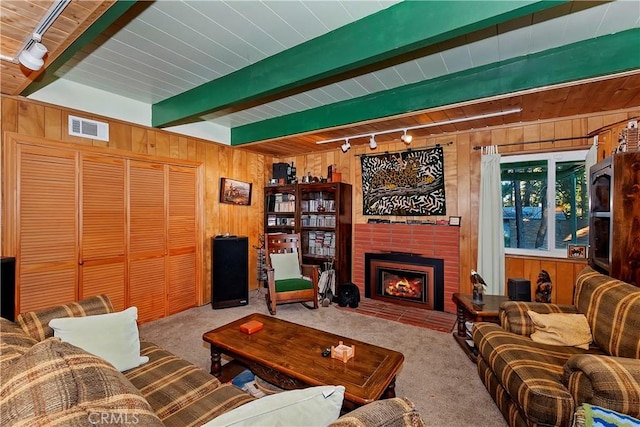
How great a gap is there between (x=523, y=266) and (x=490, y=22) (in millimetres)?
3164

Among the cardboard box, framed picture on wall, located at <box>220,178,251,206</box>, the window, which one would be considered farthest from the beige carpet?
the window

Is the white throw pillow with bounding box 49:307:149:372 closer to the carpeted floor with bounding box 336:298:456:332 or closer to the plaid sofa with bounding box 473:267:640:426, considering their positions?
the plaid sofa with bounding box 473:267:640:426

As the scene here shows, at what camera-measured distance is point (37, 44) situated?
5.32ft

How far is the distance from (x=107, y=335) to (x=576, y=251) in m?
4.52

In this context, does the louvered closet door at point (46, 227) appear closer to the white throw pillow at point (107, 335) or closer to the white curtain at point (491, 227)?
the white throw pillow at point (107, 335)

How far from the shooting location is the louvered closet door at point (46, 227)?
2.64 meters

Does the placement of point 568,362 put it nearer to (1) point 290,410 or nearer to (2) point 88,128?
(1) point 290,410

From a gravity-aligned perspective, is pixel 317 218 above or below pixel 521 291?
above

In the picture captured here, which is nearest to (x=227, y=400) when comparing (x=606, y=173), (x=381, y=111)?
(x=381, y=111)

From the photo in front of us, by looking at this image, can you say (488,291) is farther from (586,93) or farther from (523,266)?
(586,93)

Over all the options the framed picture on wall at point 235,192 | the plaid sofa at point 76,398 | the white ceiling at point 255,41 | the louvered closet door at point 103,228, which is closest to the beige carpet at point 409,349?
the louvered closet door at point 103,228

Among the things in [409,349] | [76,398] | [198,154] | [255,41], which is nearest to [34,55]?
[255,41]

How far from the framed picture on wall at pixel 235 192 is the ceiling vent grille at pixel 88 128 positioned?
1568mm

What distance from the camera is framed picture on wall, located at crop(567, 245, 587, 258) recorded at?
330 centimetres
